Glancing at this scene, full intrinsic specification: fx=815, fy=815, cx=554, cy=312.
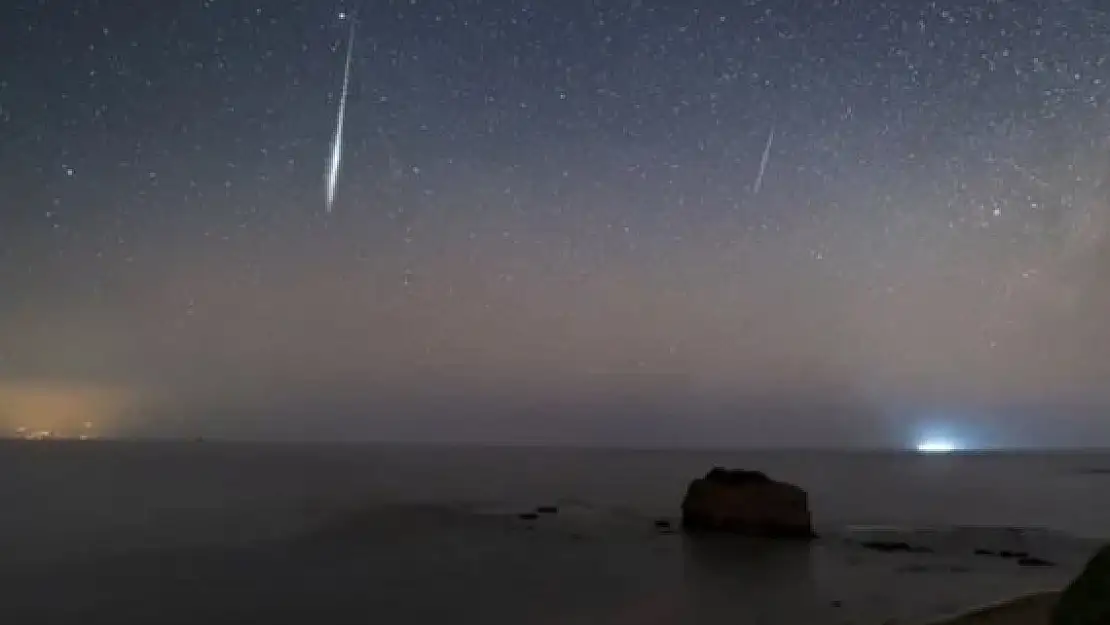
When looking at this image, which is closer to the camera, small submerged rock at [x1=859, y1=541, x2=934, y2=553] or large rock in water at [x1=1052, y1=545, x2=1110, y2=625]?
large rock in water at [x1=1052, y1=545, x2=1110, y2=625]

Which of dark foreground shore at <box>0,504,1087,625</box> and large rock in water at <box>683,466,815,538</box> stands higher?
large rock in water at <box>683,466,815,538</box>

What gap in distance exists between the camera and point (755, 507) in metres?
51.5

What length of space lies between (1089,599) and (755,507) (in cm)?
4354

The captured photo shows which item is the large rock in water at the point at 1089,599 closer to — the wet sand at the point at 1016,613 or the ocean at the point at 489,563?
the wet sand at the point at 1016,613

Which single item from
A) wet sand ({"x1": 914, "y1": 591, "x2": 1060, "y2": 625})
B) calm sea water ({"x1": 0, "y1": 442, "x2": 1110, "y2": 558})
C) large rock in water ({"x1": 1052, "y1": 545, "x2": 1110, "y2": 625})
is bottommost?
calm sea water ({"x1": 0, "y1": 442, "x2": 1110, "y2": 558})

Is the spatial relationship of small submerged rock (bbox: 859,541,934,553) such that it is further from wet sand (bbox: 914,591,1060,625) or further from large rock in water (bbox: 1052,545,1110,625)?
large rock in water (bbox: 1052,545,1110,625)

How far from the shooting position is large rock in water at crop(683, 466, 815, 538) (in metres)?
51.5

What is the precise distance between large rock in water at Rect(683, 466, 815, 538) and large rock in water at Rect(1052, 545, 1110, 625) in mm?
42239

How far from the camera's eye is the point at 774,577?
119 feet

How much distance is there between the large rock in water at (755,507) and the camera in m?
51.5

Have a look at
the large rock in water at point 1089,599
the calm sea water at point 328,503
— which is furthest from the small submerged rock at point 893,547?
the large rock in water at point 1089,599

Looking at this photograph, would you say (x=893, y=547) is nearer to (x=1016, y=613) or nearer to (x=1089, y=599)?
(x=1016, y=613)

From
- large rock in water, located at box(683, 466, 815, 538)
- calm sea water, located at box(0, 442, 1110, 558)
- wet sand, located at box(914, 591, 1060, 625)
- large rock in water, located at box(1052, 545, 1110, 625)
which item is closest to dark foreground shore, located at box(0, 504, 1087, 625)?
wet sand, located at box(914, 591, 1060, 625)

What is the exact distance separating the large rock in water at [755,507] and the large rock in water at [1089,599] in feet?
139
